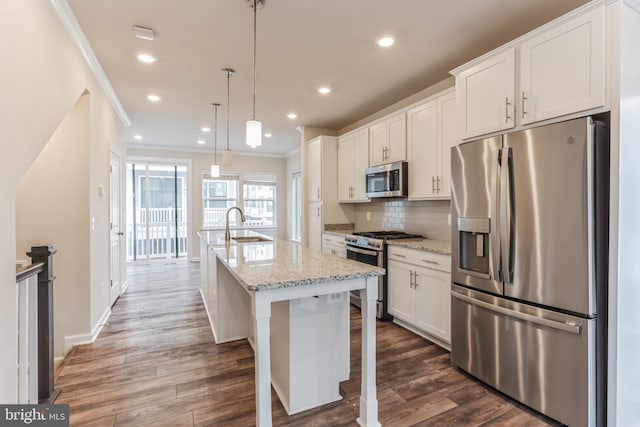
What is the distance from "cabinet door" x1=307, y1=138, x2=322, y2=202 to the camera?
5020 millimetres

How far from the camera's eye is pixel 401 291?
3340 mm

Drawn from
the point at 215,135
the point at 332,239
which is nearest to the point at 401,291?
the point at 332,239

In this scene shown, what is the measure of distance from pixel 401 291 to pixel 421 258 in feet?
1.62

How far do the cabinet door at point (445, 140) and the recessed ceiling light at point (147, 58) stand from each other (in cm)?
276

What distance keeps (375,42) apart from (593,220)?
2.02m

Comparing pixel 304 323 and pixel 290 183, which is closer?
pixel 304 323

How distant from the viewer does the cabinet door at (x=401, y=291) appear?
322 centimetres

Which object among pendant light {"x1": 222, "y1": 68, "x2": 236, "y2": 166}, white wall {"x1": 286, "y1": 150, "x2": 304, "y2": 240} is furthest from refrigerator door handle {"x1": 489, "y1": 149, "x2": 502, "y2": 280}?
white wall {"x1": 286, "y1": 150, "x2": 304, "y2": 240}

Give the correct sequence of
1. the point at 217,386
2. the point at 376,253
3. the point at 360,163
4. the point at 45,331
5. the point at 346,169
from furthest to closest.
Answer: the point at 346,169, the point at 360,163, the point at 376,253, the point at 217,386, the point at 45,331

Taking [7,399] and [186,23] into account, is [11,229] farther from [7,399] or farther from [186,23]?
[186,23]

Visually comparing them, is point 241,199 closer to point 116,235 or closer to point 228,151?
point 116,235

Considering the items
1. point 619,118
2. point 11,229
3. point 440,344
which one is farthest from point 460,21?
point 11,229

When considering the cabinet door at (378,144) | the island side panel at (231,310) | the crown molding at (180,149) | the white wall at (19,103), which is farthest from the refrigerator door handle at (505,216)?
the crown molding at (180,149)

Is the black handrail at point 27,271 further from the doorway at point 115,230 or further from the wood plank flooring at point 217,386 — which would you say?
the doorway at point 115,230
